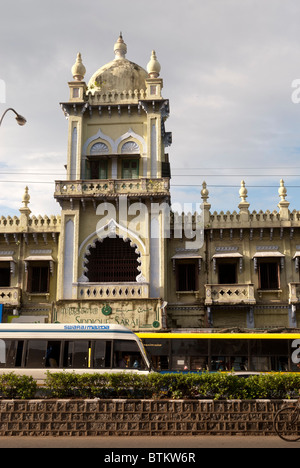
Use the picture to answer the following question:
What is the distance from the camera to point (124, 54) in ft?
98.4

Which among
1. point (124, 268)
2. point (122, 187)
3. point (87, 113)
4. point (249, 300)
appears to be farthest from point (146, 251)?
point (87, 113)

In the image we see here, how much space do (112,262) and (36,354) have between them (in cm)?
1015

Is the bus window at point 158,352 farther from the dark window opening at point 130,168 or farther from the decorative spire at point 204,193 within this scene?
the decorative spire at point 204,193

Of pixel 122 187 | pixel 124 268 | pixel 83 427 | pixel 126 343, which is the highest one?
pixel 122 187

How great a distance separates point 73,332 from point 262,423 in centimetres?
691

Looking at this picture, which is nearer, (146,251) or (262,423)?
(262,423)

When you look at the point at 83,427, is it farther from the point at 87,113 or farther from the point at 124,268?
the point at 87,113

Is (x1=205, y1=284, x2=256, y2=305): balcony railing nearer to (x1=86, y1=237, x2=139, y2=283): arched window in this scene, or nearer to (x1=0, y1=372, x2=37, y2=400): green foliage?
(x1=86, y1=237, x2=139, y2=283): arched window

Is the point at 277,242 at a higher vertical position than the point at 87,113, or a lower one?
lower

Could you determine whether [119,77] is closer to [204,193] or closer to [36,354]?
[204,193]

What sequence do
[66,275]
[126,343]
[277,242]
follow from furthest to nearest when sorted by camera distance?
[277,242]
[66,275]
[126,343]

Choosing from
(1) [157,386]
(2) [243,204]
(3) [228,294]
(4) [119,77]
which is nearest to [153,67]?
(4) [119,77]

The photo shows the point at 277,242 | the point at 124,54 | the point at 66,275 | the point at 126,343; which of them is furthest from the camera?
the point at 124,54

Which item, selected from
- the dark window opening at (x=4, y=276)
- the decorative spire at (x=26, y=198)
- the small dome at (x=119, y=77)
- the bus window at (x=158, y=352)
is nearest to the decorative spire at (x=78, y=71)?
the small dome at (x=119, y=77)
